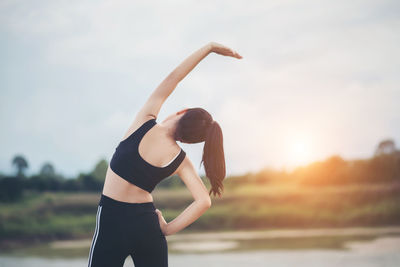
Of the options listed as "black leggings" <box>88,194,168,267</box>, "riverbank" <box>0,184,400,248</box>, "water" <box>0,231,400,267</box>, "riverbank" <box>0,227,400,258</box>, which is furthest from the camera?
→ "riverbank" <box>0,184,400,248</box>

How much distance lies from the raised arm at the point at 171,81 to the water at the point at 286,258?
7015mm

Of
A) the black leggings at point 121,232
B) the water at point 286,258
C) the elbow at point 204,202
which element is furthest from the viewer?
the water at point 286,258

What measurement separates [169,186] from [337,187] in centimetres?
606

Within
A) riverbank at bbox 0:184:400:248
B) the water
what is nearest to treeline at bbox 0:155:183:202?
riverbank at bbox 0:184:400:248

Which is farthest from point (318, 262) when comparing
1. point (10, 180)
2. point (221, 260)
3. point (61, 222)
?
point (10, 180)

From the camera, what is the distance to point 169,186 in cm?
1580

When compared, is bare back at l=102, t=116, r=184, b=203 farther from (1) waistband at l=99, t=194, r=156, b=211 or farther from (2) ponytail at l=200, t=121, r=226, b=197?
(2) ponytail at l=200, t=121, r=226, b=197

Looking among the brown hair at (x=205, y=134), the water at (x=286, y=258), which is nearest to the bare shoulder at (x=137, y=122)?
the brown hair at (x=205, y=134)

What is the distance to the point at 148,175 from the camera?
193 cm

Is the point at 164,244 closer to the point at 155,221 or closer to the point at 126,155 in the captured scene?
the point at 155,221

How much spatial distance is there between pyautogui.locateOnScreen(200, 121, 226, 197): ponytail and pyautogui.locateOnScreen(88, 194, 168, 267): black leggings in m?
0.32

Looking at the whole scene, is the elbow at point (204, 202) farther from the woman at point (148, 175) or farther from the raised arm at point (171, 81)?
the raised arm at point (171, 81)

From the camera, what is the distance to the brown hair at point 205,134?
1.95 m

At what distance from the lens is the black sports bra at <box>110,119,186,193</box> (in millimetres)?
1902
